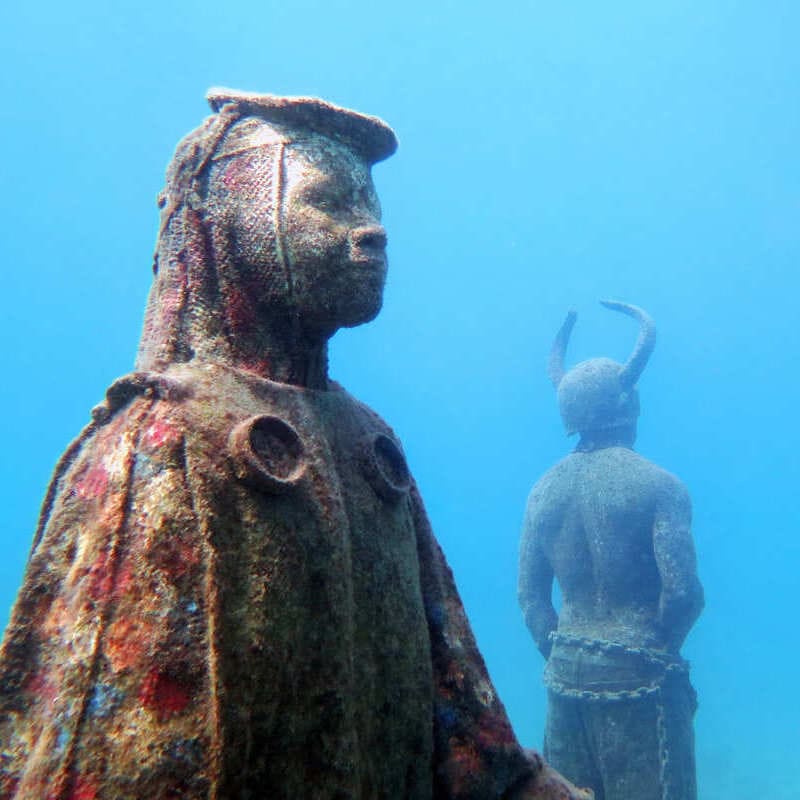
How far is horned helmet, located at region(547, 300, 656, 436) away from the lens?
9.37 meters

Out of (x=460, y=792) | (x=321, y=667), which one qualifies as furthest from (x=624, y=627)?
(x=321, y=667)

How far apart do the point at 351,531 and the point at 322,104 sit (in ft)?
4.61

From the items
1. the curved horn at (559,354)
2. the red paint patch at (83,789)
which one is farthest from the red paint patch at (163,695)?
the curved horn at (559,354)

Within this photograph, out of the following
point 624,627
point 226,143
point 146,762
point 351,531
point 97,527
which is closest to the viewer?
point 146,762

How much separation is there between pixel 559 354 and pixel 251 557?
9961mm

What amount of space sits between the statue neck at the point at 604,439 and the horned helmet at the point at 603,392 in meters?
0.05

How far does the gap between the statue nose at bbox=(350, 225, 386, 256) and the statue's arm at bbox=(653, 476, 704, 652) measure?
656cm

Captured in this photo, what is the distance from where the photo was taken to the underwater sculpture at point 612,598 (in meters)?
7.30

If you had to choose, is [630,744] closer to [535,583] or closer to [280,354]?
[535,583]

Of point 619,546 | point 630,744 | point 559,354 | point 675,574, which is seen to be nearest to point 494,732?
point 630,744

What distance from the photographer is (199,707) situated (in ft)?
5.64

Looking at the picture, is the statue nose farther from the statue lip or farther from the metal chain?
the metal chain

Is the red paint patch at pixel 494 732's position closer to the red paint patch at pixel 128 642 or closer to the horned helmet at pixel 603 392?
the red paint patch at pixel 128 642

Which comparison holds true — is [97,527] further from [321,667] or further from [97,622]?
[321,667]
